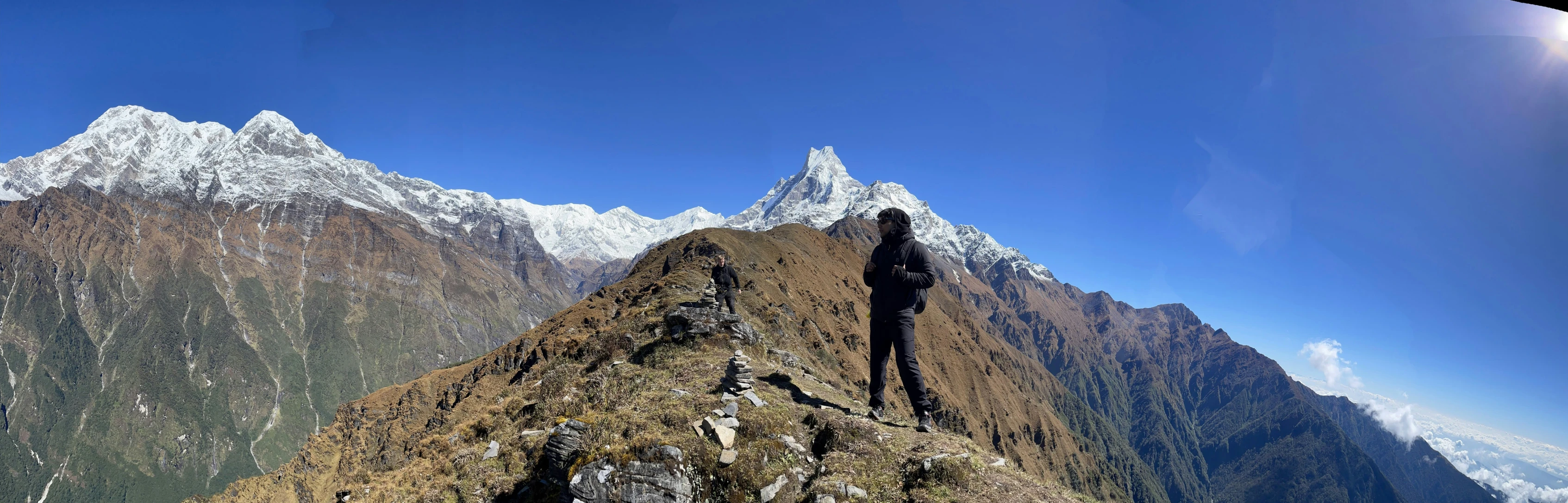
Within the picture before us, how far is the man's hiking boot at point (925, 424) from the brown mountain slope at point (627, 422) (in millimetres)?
341

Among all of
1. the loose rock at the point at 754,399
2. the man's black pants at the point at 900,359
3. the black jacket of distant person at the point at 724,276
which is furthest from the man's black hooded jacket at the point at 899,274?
the black jacket of distant person at the point at 724,276

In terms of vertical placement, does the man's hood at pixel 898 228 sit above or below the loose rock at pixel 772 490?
above

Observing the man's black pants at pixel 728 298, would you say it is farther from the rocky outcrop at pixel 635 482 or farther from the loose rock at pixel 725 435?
the rocky outcrop at pixel 635 482

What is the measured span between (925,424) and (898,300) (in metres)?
2.30

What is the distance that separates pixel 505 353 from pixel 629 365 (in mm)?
23507

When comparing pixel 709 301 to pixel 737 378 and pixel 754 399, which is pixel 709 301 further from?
pixel 754 399

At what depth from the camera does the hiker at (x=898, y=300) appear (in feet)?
33.6

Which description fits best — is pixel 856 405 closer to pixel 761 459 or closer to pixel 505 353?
pixel 761 459

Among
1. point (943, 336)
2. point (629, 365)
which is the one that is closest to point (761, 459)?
point (629, 365)

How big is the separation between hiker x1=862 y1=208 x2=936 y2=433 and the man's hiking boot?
0.01 meters

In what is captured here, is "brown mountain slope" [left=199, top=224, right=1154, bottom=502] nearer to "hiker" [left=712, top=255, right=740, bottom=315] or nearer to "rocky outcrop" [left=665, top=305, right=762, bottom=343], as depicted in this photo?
"rocky outcrop" [left=665, top=305, right=762, bottom=343]

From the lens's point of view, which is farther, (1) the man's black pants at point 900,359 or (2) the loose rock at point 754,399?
(2) the loose rock at point 754,399

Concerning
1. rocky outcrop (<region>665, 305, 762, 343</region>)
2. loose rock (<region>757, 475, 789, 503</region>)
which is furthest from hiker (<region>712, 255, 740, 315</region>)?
loose rock (<region>757, 475, 789, 503</region>)

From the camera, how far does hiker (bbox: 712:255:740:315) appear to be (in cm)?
2295
